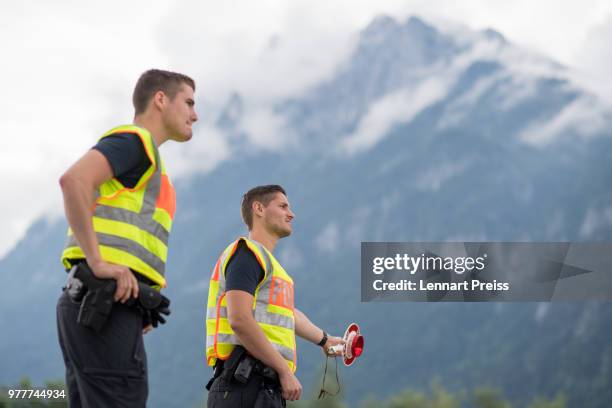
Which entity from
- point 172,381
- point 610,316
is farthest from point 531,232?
point 172,381

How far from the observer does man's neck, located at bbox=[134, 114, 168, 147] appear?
4047mm

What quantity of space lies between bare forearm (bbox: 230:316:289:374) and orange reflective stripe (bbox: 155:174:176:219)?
946mm

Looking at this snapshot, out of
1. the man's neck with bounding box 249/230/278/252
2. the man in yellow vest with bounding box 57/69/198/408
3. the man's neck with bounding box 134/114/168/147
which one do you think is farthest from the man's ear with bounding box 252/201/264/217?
the man in yellow vest with bounding box 57/69/198/408

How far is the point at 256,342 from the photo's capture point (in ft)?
15.2

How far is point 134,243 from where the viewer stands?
12.1 ft

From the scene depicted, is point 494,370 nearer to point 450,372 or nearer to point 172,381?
point 450,372

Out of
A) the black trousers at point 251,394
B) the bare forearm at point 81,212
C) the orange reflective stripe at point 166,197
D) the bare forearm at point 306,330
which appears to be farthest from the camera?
the bare forearm at point 306,330

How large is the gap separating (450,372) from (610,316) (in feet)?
94.4

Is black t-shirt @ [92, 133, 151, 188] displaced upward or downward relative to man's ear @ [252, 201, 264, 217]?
downward

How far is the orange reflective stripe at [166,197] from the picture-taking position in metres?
3.84

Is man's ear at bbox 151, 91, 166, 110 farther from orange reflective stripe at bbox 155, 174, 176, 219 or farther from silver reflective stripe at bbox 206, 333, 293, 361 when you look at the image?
silver reflective stripe at bbox 206, 333, 293, 361

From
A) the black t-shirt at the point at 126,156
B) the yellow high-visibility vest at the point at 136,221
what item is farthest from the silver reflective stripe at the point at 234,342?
the black t-shirt at the point at 126,156

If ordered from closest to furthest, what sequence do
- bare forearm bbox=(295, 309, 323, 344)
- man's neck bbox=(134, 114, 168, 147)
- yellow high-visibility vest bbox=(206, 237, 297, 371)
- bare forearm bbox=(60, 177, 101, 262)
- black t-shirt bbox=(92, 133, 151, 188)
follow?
bare forearm bbox=(60, 177, 101, 262) < black t-shirt bbox=(92, 133, 151, 188) < man's neck bbox=(134, 114, 168, 147) < yellow high-visibility vest bbox=(206, 237, 297, 371) < bare forearm bbox=(295, 309, 323, 344)

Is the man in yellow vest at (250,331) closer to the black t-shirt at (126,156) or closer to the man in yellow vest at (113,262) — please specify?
the man in yellow vest at (113,262)
